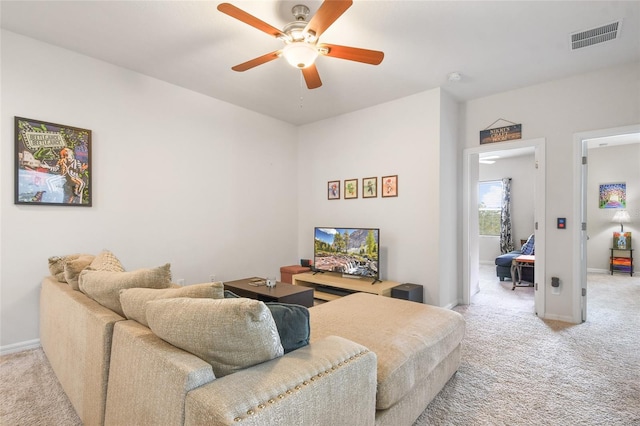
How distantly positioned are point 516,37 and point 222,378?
3361mm

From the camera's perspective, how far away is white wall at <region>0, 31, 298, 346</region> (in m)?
2.74

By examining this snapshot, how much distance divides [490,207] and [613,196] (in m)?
2.25

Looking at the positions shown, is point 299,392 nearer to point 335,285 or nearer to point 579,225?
point 335,285

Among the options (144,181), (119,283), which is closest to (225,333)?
(119,283)

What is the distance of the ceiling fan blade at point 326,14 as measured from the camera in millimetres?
1781

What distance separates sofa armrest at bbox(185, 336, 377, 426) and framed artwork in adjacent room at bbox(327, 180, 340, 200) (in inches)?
140

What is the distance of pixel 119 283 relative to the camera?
1634 mm

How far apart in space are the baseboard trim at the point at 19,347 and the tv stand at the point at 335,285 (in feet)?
9.16

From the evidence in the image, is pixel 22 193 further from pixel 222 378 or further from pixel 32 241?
pixel 222 378

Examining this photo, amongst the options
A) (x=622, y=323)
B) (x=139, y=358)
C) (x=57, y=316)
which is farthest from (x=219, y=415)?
(x=622, y=323)

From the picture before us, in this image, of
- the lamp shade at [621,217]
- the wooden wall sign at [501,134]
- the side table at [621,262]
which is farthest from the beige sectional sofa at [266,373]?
the lamp shade at [621,217]

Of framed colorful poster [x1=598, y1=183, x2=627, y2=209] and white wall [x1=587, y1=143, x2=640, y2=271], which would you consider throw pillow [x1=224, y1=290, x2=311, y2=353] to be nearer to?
white wall [x1=587, y1=143, x2=640, y2=271]

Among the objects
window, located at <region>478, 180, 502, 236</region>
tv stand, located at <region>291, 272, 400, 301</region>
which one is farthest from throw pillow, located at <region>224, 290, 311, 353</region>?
window, located at <region>478, 180, 502, 236</region>

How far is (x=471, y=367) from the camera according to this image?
2.44 m
